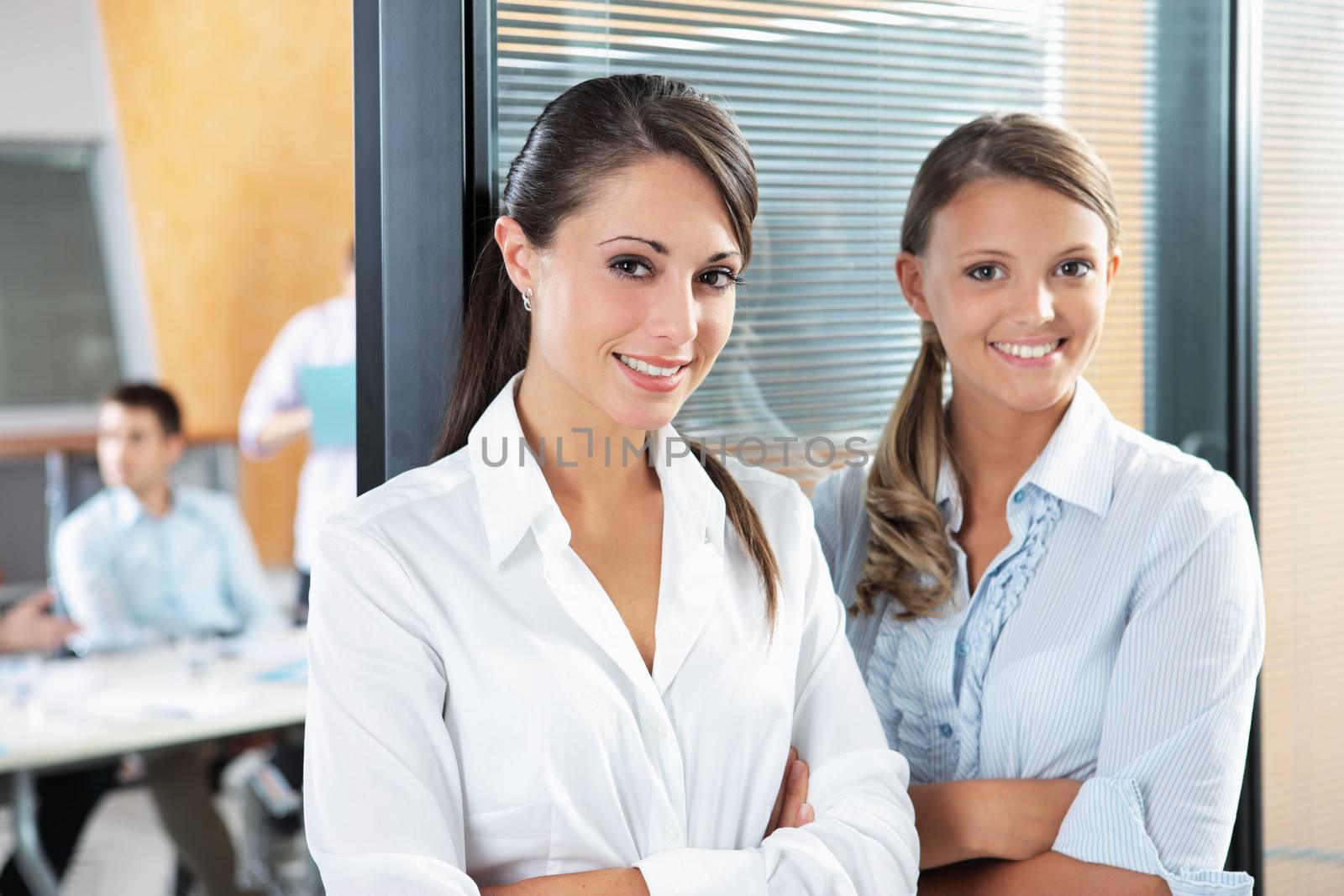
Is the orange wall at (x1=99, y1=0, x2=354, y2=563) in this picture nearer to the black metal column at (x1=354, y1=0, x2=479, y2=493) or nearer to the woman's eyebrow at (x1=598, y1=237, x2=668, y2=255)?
the black metal column at (x1=354, y1=0, x2=479, y2=493)

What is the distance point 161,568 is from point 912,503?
279cm

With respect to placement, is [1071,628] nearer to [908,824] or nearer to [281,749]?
[908,824]

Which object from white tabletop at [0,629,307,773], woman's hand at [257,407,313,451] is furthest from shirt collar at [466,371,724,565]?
woman's hand at [257,407,313,451]

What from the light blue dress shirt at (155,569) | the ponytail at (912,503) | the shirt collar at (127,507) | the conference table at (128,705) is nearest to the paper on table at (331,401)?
the light blue dress shirt at (155,569)

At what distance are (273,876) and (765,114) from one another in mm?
2507

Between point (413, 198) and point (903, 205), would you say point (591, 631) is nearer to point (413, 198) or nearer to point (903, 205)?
point (413, 198)

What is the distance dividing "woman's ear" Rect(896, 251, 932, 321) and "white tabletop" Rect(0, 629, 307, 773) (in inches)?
71.3

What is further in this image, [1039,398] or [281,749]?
[281,749]

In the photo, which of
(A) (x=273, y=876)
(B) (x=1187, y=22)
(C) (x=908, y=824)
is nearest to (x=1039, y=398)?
(C) (x=908, y=824)

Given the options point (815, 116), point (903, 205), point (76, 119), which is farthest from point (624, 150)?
point (76, 119)

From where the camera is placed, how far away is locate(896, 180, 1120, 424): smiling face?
5.17ft

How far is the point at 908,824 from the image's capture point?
4.40ft

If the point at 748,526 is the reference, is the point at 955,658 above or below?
below

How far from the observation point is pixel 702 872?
1227mm
